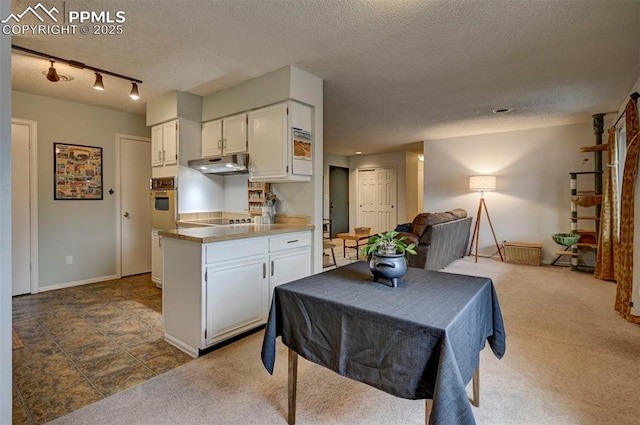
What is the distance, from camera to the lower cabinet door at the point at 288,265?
282 centimetres

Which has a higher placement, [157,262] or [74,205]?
[74,205]

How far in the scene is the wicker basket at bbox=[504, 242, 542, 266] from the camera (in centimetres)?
533

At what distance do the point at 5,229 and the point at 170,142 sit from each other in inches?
119

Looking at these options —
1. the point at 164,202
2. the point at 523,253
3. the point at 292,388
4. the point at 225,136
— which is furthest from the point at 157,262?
the point at 523,253

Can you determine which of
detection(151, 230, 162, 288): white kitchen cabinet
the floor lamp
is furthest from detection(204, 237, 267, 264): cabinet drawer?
the floor lamp

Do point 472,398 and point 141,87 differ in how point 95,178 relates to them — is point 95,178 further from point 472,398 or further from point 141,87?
point 472,398

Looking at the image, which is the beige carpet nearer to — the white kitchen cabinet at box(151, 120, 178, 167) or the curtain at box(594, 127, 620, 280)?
the curtain at box(594, 127, 620, 280)

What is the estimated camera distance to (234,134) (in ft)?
11.6

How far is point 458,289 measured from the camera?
152cm

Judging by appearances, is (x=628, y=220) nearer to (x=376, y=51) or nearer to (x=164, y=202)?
(x=376, y=51)

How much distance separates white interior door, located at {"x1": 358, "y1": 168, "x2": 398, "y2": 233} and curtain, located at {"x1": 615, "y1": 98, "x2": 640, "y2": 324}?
5.43 meters

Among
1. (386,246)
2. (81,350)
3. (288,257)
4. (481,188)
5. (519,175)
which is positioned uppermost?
(519,175)

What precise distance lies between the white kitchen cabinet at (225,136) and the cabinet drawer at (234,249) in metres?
1.25

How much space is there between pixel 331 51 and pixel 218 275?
2020 millimetres
